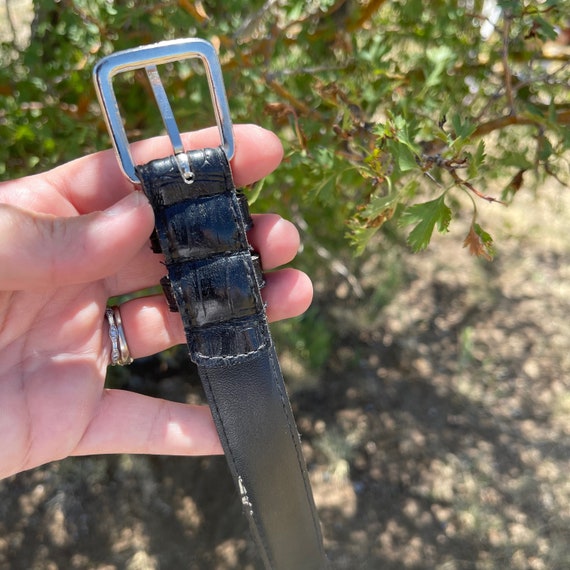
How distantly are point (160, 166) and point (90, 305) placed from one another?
Answer: 0.49 m

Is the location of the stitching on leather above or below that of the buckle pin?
below

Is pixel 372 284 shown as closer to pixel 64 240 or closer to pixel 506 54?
pixel 506 54

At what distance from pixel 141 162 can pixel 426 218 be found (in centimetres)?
64

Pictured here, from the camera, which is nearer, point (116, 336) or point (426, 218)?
point (426, 218)

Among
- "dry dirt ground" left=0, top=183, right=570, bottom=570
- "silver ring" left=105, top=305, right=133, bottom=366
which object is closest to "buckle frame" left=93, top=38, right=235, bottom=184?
"silver ring" left=105, top=305, right=133, bottom=366

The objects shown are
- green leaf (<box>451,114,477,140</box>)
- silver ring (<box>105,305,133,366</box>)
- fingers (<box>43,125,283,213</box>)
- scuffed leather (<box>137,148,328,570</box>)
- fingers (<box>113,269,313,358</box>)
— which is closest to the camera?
green leaf (<box>451,114,477,140</box>)

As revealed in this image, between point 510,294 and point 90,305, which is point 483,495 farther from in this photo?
point 90,305

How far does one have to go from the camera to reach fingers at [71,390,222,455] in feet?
4.90

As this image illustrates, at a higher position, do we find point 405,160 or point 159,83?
point 159,83

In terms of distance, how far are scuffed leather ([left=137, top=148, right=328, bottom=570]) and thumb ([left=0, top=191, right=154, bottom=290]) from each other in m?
0.05

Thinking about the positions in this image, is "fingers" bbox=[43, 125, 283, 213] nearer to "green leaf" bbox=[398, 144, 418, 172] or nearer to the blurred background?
the blurred background

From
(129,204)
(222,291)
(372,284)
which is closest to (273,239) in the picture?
(222,291)

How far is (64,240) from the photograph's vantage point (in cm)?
114

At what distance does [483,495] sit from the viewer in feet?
6.82
